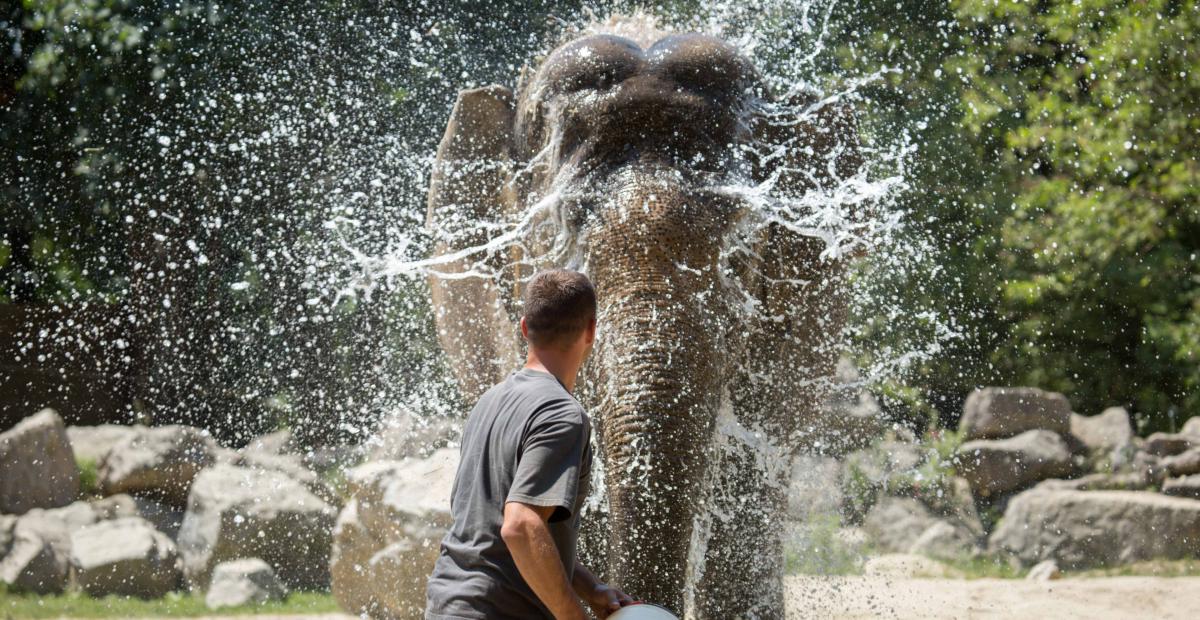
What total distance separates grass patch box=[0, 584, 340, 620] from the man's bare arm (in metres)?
4.42

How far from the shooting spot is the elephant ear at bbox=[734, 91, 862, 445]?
4.27 m

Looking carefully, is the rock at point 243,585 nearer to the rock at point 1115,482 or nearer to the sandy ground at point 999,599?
the sandy ground at point 999,599

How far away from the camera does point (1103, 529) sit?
24.5 feet

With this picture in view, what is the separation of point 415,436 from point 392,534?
193cm

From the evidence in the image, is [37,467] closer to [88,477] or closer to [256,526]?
[88,477]

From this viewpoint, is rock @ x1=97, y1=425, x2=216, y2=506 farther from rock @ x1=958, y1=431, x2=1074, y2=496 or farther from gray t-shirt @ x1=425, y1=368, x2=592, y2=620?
gray t-shirt @ x1=425, y1=368, x2=592, y2=620

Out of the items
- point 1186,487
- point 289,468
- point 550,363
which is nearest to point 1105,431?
point 1186,487

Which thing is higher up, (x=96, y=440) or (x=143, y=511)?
(x=96, y=440)

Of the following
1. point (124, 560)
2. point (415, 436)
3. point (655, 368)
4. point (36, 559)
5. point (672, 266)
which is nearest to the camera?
point (655, 368)

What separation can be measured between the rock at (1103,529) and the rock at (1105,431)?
1.10 m

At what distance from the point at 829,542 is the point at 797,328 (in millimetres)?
3625

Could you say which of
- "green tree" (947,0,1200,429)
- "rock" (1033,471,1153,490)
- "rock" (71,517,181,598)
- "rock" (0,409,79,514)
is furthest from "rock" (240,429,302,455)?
"green tree" (947,0,1200,429)

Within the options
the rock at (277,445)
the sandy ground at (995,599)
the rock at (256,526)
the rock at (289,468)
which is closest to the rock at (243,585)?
the rock at (256,526)

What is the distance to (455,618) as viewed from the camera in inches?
77.8
